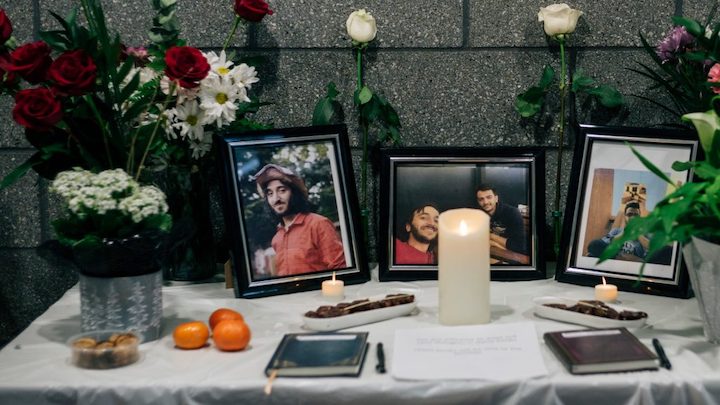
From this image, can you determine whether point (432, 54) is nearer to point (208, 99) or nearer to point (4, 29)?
point (208, 99)

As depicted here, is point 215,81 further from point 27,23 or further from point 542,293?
point 542,293

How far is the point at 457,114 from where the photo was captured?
1638mm

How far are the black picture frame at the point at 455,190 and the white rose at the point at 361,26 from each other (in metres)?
0.21

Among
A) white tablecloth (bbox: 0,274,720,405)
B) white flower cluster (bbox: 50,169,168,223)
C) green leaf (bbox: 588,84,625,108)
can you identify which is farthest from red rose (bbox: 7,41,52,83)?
green leaf (bbox: 588,84,625,108)

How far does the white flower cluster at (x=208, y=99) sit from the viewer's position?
55.0 inches

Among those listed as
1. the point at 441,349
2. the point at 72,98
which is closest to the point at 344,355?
the point at 441,349

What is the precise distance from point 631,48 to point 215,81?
2.58ft

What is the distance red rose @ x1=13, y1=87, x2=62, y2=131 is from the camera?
3.76 feet

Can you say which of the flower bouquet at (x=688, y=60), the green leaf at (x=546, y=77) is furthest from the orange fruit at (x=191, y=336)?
the flower bouquet at (x=688, y=60)

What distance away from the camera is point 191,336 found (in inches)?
45.7

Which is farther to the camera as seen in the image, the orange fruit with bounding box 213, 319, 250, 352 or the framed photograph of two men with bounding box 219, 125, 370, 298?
the framed photograph of two men with bounding box 219, 125, 370, 298

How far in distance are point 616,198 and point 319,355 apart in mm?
647

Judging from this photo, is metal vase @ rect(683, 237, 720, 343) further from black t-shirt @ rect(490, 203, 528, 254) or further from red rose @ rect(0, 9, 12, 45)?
red rose @ rect(0, 9, 12, 45)

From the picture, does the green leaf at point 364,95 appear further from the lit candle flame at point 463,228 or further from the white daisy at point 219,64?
the lit candle flame at point 463,228
